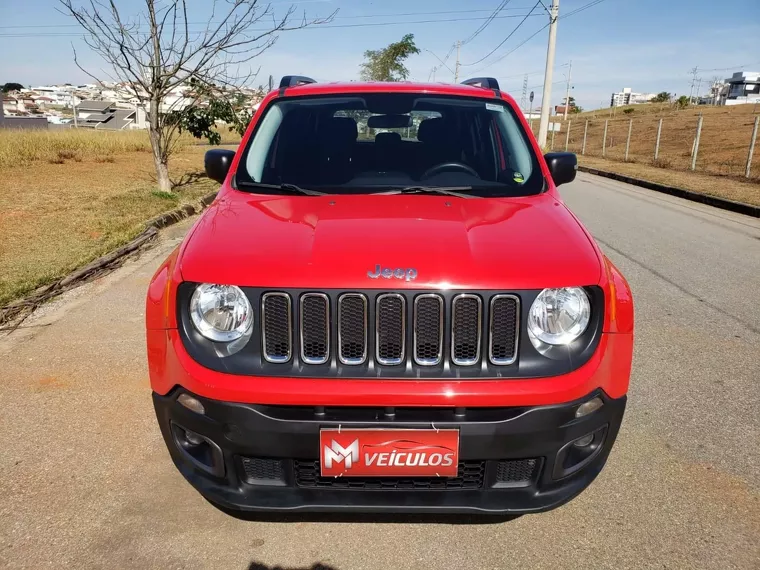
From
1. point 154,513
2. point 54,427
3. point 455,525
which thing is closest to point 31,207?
point 54,427

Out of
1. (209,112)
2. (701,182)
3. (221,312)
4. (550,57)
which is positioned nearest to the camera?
(221,312)

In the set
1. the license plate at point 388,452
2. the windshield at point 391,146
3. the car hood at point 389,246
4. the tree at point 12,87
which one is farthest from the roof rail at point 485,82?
the tree at point 12,87

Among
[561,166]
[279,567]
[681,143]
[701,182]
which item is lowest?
[279,567]

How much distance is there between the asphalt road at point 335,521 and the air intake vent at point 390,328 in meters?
0.81

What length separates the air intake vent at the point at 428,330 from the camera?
2119mm

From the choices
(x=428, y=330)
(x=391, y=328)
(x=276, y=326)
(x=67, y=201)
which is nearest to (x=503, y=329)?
(x=428, y=330)

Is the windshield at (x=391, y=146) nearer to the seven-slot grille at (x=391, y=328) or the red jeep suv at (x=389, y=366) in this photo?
the red jeep suv at (x=389, y=366)

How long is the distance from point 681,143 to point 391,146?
37.5 meters


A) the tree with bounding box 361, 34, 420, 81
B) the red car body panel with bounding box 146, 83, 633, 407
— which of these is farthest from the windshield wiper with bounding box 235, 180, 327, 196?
the tree with bounding box 361, 34, 420, 81

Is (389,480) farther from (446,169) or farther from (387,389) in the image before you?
(446,169)

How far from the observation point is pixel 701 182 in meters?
16.2

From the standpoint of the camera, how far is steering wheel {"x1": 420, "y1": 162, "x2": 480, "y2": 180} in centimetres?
332

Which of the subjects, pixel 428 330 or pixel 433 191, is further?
pixel 433 191

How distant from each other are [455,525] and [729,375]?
8.12ft
